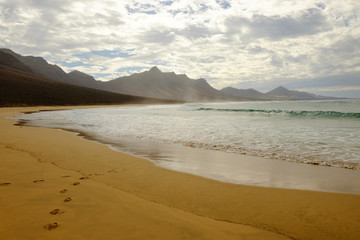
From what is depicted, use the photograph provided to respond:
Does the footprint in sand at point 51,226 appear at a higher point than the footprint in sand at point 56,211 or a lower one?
higher

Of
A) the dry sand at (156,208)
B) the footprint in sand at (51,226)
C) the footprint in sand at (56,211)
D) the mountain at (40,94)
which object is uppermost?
the mountain at (40,94)

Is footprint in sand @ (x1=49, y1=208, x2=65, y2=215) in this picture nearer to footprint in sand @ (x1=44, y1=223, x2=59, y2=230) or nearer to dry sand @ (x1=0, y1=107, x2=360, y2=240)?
dry sand @ (x1=0, y1=107, x2=360, y2=240)

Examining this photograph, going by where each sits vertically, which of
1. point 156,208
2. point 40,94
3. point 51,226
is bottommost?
point 156,208

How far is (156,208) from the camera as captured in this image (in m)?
3.56

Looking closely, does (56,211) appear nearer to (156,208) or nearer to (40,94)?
(156,208)

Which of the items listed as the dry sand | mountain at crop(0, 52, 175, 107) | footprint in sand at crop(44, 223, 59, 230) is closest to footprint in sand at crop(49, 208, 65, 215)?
the dry sand

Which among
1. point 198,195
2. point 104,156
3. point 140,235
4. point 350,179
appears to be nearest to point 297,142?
point 350,179

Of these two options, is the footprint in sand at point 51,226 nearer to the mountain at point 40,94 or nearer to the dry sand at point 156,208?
the dry sand at point 156,208

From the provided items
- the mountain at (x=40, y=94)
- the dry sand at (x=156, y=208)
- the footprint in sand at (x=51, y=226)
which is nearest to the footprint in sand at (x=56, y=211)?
the dry sand at (x=156, y=208)

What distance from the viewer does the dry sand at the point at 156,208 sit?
279 cm

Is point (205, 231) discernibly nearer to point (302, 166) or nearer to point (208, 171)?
point (208, 171)

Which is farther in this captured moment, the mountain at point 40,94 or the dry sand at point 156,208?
the mountain at point 40,94

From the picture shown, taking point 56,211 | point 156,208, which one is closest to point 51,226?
point 56,211

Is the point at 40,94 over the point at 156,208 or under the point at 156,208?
over
